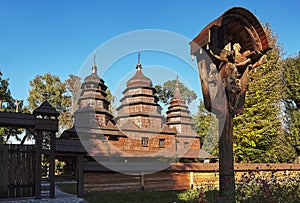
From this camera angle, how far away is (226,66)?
4.40 m

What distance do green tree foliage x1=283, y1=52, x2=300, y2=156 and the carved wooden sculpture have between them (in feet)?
59.2

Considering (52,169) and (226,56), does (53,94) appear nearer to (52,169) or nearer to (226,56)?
(52,169)

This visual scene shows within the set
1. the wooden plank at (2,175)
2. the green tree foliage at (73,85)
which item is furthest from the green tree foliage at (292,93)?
the green tree foliage at (73,85)

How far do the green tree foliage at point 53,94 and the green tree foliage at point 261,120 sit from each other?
71.9 ft

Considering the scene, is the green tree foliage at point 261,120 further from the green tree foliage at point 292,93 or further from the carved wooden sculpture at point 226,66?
the carved wooden sculpture at point 226,66

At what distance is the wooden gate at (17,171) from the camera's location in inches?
324

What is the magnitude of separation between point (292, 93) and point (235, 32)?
63.5ft

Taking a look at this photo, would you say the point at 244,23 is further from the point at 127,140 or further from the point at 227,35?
the point at 127,140

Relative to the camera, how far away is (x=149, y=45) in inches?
234

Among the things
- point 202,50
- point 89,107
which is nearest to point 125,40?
point 202,50

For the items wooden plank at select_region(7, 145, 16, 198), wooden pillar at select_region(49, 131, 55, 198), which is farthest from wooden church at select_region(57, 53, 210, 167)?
wooden plank at select_region(7, 145, 16, 198)

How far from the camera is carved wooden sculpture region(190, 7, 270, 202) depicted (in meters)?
4.18

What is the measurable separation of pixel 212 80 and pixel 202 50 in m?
0.49

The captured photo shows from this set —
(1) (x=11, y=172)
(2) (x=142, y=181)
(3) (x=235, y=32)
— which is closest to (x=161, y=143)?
(2) (x=142, y=181)
